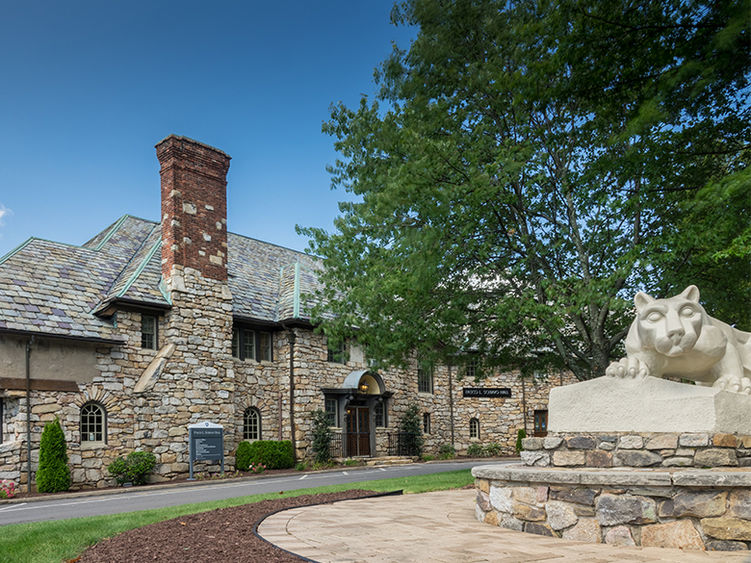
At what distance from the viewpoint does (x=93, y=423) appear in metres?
19.0

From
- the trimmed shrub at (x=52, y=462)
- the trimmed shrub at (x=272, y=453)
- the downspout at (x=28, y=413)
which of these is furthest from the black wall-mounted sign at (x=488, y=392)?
the downspout at (x=28, y=413)

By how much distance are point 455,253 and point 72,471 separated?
1274cm

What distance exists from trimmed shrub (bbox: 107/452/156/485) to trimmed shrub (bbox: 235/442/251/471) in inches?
137

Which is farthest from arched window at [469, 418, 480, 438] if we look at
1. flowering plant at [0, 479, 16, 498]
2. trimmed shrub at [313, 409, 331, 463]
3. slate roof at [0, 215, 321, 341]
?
flowering plant at [0, 479, 16, 498]

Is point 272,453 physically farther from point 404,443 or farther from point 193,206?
point 193,206

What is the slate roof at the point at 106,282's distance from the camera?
18719mm

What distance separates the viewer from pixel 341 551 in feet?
16.8

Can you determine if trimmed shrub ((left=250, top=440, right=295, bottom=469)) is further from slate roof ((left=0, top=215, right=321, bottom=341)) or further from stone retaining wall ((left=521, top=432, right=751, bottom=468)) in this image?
stone retaining wall ((left=521, top=432, right=751, bottom=468))

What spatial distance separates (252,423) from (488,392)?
43.5 ft

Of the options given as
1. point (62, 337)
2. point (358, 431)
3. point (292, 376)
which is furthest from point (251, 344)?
point (62, 337)

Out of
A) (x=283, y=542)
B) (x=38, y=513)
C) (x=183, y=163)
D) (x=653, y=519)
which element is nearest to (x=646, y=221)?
(x=653, y=519)

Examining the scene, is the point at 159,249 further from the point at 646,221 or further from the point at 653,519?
the point at 653,519

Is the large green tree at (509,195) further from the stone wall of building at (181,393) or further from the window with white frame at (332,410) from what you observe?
the window with white frame at (332,410)

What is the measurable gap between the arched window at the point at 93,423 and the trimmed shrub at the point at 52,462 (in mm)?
1355
